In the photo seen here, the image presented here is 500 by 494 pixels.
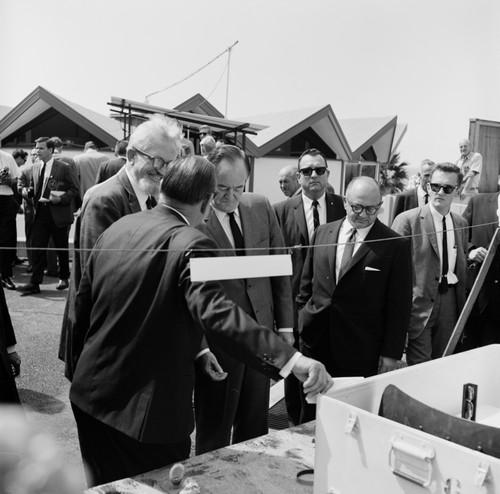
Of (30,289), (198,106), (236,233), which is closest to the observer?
(236,233)

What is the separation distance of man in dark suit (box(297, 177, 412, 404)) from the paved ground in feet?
4.76

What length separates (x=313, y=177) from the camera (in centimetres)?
443

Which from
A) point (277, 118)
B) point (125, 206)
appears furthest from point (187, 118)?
point (125, 206)

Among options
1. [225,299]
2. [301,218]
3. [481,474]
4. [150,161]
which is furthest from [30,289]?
[481,474]

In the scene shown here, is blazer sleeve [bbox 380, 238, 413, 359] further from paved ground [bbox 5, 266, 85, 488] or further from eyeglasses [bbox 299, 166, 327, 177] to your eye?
paved ground [bbox 5, 266, 85, 488]

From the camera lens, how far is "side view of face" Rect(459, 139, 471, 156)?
944cm

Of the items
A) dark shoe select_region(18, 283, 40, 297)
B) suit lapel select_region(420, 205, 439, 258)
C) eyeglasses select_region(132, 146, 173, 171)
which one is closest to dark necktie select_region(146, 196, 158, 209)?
eyeglasses select_region(132, 146, 173, 171)

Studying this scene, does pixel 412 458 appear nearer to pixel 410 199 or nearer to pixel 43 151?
pixel 410 199

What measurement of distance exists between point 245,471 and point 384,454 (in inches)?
23.6

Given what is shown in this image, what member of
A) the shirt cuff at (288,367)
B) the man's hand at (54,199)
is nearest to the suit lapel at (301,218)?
the shirt cuff at (288,367)

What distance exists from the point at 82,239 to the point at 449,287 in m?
2.32

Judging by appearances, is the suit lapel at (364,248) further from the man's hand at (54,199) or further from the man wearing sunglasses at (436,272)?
the man's hand at (54,199)

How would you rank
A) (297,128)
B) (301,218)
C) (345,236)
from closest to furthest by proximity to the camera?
1. (345,236)
2. (301,218)
3. (297,128)

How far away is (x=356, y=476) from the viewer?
1.53 metres
